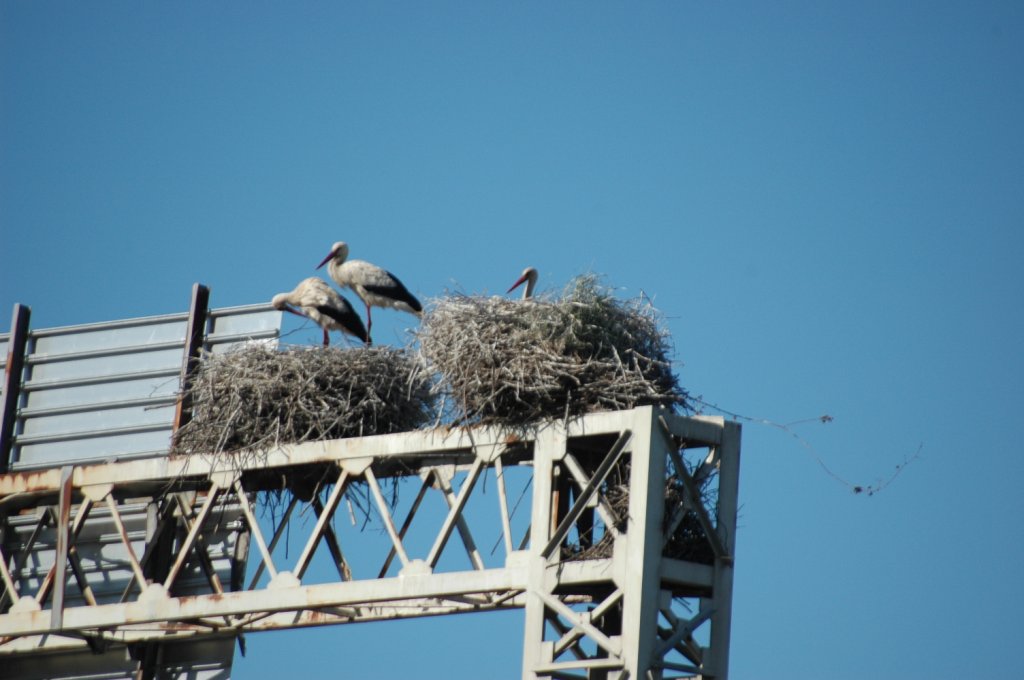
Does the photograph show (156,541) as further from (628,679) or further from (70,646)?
(628,679)

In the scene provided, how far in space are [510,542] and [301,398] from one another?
9.50ft

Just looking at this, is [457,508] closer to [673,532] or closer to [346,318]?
[673,532]

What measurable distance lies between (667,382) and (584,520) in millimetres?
1245

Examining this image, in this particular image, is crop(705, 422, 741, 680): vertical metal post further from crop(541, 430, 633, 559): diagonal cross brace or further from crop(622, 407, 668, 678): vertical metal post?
crop(541, 430, 633, 559): diagonal cross brace

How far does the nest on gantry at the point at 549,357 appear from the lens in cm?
1277

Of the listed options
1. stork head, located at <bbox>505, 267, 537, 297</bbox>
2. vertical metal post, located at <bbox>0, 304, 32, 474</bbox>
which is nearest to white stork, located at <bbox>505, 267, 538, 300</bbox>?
stork head, located at <bbox>505, 267, 537, 297</bbox>

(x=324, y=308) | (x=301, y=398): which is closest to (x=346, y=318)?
(x=324, y=308)

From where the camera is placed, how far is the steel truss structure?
11906mm

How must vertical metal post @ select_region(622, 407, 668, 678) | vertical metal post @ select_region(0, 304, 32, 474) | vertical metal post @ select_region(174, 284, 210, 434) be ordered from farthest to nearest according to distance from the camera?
vertical metal post @ select_region(0, 304, 32, 474) → vertical metal post @ select_region(174, 284, 210, 434) → vertical metal post @ select_region(622, 407, 668, 678)

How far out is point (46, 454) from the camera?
18641 millimetres

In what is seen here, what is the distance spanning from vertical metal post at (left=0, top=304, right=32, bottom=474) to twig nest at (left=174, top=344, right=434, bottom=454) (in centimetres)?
381

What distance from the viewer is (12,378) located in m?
18.9

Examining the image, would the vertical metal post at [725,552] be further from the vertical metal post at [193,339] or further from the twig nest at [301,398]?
the vertical metal post at [193,339]

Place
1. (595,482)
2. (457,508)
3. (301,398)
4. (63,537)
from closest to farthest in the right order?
(595,482) < (457,508) < (301,398) < (63,537)
